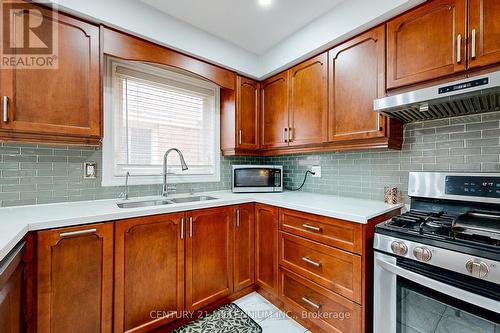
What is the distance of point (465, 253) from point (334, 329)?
0.92 m

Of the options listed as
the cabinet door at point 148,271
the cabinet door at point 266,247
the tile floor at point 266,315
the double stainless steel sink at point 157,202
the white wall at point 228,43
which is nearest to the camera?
the cabinet door at point 148,271

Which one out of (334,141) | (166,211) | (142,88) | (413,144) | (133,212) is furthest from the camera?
(142,88)

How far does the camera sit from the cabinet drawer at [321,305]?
134 cm

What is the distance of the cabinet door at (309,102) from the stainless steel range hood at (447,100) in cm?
56

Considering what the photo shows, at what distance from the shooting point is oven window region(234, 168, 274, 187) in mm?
2314

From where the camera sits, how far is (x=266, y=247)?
6.33 feet

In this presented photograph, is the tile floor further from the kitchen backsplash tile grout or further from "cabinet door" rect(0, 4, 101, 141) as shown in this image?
"cabinet door" rect(0, 4, 101, 141)

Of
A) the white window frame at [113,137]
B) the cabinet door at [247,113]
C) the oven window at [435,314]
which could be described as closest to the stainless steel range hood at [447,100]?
the oven window at [435,314]

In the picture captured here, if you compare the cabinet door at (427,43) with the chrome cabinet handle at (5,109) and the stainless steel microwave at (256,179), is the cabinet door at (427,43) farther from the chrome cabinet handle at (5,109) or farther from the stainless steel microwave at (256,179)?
the chrome cabinet handle at (5,109)

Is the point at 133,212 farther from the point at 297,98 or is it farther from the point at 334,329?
the point at 297,98

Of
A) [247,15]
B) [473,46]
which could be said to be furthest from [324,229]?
[247,15]

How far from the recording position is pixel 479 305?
87cm

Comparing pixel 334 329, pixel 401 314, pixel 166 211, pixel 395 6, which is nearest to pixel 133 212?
pixel 166 211

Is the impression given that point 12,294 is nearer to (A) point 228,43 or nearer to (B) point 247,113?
(B) point 247,113
